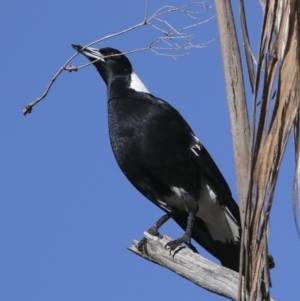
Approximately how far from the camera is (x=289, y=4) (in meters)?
1.68

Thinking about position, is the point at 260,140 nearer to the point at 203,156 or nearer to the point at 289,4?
the point at 289,4

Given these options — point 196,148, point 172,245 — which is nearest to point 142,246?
point 172,245

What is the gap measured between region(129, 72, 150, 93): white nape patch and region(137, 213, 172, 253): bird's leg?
0.79m

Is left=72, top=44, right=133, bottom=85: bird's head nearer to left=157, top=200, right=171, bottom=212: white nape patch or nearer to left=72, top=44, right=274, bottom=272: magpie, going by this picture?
left=72, top=44, right=274, bottom=272: magpie

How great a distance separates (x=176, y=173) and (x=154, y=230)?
48 centimetres

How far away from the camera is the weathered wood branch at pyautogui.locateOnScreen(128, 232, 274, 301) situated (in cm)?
219

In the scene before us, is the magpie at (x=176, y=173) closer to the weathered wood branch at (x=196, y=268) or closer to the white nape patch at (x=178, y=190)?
the white nape patch at (x=178, y=190)

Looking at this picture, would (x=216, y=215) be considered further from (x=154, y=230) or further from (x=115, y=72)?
(x=115, y=72)

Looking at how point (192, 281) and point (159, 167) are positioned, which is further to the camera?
point (159, 167)

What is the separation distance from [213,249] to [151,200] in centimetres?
40

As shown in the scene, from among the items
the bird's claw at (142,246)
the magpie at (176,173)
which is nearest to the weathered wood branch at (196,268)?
the bird's claw at (142,246)

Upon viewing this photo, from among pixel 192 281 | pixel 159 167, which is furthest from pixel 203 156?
pixel 192 281

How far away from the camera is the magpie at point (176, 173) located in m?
3.59

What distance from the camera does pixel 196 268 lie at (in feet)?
7.65
